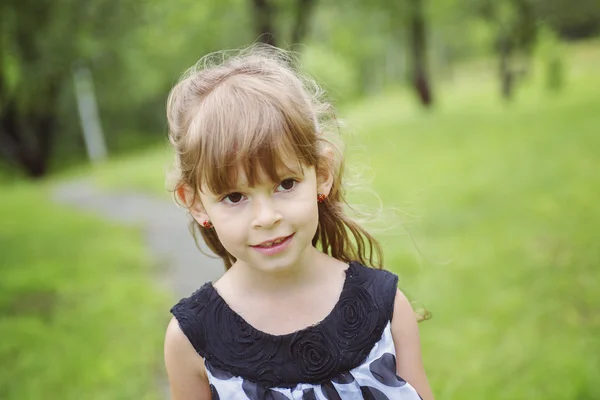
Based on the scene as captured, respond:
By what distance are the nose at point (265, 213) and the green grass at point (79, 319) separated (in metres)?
1.93

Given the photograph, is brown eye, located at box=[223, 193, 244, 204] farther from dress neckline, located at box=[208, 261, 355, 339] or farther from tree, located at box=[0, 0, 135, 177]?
tree, located at box=[0, 0, 135, 177]

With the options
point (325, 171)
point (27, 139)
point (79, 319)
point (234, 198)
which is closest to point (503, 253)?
point (325, 171)

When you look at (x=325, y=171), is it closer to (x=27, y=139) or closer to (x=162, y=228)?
(x=162, y=228)

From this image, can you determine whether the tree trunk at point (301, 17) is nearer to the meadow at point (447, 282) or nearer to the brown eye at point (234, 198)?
the meadow at point (447, 282)

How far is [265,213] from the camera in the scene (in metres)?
1.29

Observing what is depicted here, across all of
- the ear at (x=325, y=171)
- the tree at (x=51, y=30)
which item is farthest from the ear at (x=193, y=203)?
the tree at (x=51, y=30)

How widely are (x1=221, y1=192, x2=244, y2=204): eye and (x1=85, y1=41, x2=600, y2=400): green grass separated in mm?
687

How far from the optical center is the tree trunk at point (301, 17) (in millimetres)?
10930

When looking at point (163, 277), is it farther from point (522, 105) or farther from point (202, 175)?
point (522, 105)

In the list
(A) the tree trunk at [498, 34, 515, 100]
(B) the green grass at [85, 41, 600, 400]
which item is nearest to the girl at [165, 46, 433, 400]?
(B) the green grass at [85, 41, 600, 400]

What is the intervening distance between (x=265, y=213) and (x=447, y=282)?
8.86ft

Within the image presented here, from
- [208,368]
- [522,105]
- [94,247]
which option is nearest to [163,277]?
[94,247]

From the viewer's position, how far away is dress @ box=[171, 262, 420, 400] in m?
1.41

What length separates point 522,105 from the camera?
41.9ft
